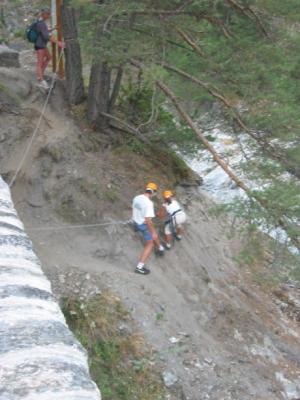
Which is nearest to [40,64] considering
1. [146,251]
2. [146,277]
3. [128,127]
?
[128,127]

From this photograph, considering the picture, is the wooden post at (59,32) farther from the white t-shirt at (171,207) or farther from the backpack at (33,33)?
the white t-shirt at (171,207)

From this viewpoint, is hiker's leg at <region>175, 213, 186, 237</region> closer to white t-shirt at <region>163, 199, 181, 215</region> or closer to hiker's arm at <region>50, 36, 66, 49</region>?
white t-shirt at <region>163, 199, 181, 215</region>

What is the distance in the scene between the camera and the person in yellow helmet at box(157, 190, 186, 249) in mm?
10906

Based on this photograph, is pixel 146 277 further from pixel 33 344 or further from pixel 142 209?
pixel 33 344

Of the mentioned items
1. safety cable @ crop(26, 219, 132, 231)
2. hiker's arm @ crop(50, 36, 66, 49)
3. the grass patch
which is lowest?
the grass patch

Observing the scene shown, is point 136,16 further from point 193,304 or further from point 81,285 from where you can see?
point 193,304

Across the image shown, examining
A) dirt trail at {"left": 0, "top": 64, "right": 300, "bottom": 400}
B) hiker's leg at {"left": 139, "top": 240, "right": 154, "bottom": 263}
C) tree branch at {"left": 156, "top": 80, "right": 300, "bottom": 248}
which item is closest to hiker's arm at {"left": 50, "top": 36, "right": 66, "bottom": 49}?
dirt trail at {"left": 0, "top": 64, "right": 300, "bottom": 400}

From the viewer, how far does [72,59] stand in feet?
38.5

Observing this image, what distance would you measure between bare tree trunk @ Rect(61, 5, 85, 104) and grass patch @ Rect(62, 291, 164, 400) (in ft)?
15.8

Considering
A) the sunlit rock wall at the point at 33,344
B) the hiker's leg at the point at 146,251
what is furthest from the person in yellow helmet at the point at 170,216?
the sunlit rock wall at the point at 33,344

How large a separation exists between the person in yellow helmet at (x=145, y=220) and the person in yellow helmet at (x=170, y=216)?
0.75 m

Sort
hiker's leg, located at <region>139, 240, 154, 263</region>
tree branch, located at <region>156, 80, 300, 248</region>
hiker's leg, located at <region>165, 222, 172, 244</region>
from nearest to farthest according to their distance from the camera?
tree branch, located at <region>156, 80, 300, 248</region> < hiker's leg, located at <region>139, 240, 154, 263</region> < hiker's leg, located at <region>165, 222, 172, 244</region>

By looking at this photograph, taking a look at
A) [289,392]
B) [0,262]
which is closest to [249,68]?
[289,392]

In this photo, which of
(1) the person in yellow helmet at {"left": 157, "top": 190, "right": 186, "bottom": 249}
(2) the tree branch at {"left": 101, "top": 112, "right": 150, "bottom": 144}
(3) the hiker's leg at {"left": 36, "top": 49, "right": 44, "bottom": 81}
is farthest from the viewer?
(3) the hiker's leg at {"left": 36, "top": 49, "right": 44, "bottom": 81}
